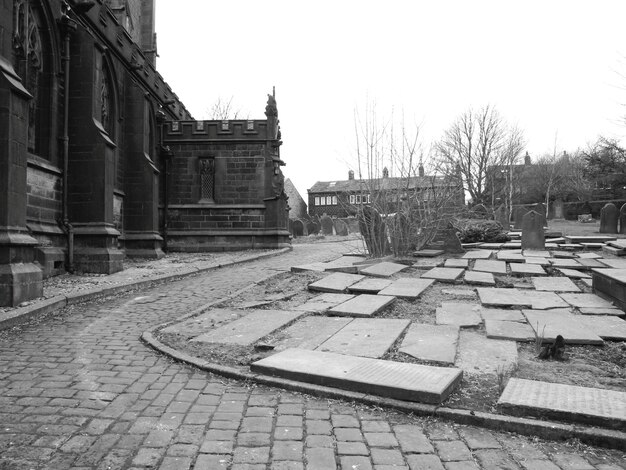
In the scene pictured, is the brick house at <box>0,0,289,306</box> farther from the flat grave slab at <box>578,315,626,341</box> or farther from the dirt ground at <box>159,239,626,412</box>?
the flat grave slab at <box>578,315,626,341</box>

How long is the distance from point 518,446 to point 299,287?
592cm

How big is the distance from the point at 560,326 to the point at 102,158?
1031 centimetres

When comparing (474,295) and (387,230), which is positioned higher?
(387,230)

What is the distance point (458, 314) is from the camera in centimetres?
606

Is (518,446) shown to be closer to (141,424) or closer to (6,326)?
(141,424)

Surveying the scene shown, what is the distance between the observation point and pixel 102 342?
519 centimetres

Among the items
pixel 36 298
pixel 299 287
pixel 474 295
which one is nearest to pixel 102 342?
pixel 36 298

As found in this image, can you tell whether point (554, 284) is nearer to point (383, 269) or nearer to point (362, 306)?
point (383, 269)

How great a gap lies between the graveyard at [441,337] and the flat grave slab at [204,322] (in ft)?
0.07

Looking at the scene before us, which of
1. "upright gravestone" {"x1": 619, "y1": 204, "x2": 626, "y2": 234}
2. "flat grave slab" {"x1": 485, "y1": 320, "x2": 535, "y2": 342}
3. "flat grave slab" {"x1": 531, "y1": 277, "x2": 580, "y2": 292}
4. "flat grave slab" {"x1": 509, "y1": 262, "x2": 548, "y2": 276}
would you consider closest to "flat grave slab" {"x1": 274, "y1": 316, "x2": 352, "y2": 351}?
"flat grave slab" {"x1": 485, "y1": 320, "x2": 535, "y2": 342}

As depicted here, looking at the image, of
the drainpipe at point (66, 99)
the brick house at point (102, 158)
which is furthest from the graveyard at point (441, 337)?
the drainpipe at point (66, 99)

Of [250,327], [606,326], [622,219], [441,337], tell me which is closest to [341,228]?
[622,219]

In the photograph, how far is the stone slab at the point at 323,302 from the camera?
648cm

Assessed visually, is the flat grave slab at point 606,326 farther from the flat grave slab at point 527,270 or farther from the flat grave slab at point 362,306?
the flat grave slab at point 527,270
